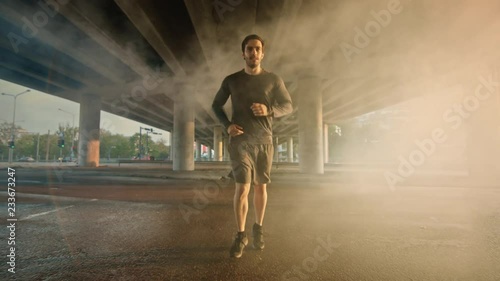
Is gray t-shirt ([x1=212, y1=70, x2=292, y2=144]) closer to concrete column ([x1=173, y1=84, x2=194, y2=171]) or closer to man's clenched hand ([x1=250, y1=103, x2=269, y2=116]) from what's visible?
man's clenched hand ([x1=250, y1=103, x2=269, y2=116])

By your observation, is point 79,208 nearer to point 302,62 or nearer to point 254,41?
point 254,41

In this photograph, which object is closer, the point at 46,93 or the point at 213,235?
the point at 213,235

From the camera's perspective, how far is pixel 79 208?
14.1 ft

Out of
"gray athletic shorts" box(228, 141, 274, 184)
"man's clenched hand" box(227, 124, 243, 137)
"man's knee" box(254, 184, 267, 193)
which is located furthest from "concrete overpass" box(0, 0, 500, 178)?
"man's knee" box(254, 184, 267, 193)

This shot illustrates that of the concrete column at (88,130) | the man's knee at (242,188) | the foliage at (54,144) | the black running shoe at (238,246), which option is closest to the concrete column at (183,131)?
the concrete column at (88,130)

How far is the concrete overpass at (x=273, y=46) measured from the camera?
28.0 feet

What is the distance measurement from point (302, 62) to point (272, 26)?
3.69 metres

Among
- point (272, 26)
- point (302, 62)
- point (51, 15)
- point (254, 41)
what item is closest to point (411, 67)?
point (302, 62)

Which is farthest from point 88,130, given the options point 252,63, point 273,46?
point 252,63

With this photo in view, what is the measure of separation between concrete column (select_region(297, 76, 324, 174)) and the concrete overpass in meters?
0.05

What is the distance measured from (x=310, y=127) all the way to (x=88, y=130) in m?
16.9

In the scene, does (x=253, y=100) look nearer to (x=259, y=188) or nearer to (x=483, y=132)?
(x=259, y=188)

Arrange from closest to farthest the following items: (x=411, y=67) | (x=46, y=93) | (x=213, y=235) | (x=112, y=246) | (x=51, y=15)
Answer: (x=112, y=246) → (x=213, y=235) → (x=51, y=15) → (x=411, y=67) → (x=46, y=93)

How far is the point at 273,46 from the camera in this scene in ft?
37.1
